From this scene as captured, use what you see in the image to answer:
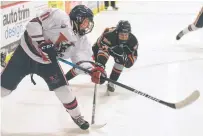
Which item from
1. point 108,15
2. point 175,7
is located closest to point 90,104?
point 108,15

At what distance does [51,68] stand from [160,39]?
11.0ft

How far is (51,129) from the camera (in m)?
2.31

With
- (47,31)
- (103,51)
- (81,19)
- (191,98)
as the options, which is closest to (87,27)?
(81,19)

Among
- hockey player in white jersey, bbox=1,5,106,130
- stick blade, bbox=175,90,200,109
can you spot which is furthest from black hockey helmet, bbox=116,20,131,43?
stick blade, bbox=175,90,200,109

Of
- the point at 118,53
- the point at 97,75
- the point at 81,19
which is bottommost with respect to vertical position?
the point at 118,53

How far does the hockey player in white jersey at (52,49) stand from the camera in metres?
2.07

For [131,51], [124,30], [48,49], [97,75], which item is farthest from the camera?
[131,51]

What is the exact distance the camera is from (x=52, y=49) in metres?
2.04

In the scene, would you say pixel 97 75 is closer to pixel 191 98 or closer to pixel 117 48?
pixel 191 98

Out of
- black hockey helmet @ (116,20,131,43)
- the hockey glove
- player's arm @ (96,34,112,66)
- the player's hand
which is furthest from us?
player's arm @ (96,34,112,66)

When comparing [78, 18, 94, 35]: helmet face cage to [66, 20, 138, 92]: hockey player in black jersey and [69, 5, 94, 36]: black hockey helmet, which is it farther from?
[66, 20, 138, 92]: hockey player in black jersey

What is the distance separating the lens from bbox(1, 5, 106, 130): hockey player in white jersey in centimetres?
207

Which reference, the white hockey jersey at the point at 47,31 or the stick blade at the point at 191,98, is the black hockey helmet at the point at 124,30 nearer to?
the white hockey jersey at the point at 47,31

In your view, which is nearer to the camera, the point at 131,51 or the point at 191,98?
the point at 191,98
